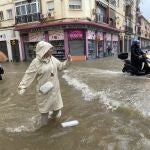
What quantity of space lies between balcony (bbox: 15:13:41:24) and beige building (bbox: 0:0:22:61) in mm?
1287

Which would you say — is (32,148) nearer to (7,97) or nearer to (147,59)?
(7,97)

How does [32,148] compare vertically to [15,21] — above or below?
below

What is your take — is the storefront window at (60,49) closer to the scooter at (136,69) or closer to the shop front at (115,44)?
the shop front at (115,44)

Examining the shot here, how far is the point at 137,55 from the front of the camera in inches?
484

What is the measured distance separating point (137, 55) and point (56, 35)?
17.0m

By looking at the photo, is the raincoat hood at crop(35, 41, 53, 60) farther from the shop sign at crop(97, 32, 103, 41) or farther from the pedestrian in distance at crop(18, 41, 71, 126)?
the shop sign at crop(97, 32, 103, 41)

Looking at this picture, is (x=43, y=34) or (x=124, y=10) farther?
(x=124, y=10)

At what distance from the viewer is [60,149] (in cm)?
475

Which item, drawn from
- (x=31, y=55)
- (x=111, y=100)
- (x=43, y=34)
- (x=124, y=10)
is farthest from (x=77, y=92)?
(x=124, y=10)

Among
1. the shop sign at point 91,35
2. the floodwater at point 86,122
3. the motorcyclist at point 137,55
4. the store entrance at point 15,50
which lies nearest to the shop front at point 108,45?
the shop sign at point 91,35

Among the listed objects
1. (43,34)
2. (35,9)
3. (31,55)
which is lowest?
(31,55)

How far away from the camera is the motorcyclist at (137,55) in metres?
12.2

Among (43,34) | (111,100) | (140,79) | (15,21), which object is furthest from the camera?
(15,21)

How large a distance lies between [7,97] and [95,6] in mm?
23596
